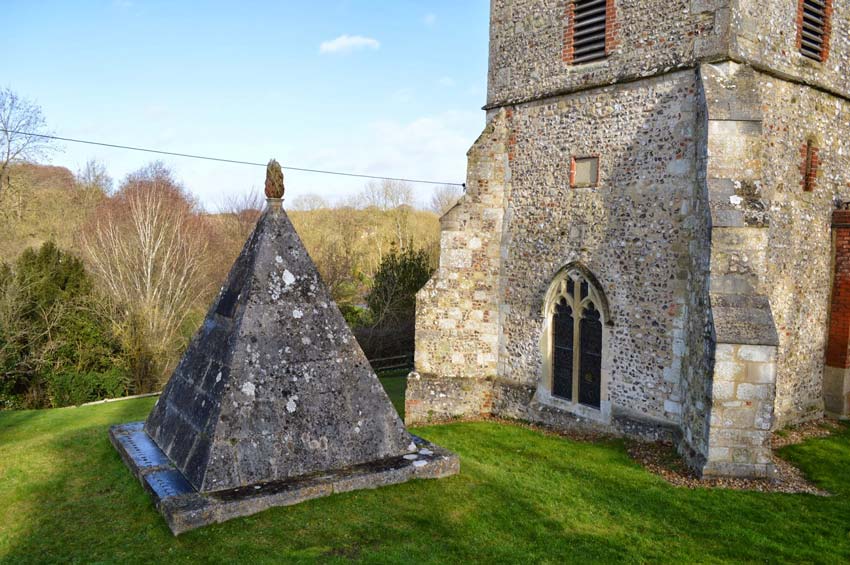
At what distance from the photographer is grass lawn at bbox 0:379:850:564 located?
543 centimetres

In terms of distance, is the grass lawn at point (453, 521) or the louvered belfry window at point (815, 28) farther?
the louvered belfry window at point (815, 28)

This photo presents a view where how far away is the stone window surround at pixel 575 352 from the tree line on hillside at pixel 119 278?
1251cm

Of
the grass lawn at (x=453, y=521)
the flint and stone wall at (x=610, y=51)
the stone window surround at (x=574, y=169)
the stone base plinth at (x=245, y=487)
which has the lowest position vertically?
the grass lawn at (x=453, y=521)

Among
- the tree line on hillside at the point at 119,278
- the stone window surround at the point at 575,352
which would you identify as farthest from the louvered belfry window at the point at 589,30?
the tree line on hillside at the point at 119,278

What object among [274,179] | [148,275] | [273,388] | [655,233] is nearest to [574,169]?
[655,233]

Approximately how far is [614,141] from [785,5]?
367 cm

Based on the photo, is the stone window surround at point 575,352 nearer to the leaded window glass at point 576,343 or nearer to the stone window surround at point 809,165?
the leaded window glass at point 576,343

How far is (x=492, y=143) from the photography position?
41.5 ft

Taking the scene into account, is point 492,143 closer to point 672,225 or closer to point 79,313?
point 672,225

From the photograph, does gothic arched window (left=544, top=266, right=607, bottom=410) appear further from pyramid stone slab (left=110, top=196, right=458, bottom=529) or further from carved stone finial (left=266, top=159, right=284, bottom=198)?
carved stone finial (left=266, top=159, right=284, bottom=198)

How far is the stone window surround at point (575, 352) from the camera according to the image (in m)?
11.0

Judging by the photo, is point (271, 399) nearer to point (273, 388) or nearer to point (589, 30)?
point (273, 388)

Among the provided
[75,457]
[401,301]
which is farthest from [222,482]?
[401,301]

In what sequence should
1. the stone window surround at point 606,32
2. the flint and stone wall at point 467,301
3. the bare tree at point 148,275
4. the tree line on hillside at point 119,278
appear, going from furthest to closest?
1. the bare tree at point 148,275
2. the tree line on hillside at point 119,278
3. the flint and stone wall at point 467,301
4. the stone window surround at point 606,32
